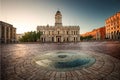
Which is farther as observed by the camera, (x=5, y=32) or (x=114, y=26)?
(x=114, y=26)

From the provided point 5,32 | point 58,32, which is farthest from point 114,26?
point 5,32

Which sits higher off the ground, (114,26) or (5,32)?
(114,26)

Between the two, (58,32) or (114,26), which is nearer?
(114,26)

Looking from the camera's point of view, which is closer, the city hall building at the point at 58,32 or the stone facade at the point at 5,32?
the stone facade at the point at 5,32

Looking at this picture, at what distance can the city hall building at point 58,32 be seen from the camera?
5700cm

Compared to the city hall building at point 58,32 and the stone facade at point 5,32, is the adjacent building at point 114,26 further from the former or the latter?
the stone facade at point 5,32

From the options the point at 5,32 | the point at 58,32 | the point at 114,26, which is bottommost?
the point at 5,32

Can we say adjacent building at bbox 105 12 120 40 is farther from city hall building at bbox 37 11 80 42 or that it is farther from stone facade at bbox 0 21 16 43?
stone facade at bbox 0 21 16 43

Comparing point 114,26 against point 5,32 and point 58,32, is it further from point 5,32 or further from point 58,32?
point 5,32

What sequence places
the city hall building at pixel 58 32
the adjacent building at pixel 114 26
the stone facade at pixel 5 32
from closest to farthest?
the stone facade at pixel 5 32
the adjacent building at pixel 114 26
the city hall building at pixel 58 32

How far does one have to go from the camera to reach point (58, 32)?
57.4 metres

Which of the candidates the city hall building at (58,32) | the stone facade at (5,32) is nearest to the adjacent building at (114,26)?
the city hall building at (58,32)

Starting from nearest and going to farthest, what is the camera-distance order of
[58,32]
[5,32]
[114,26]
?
1. [5,32]
2. [114,26]
3. [58,32]

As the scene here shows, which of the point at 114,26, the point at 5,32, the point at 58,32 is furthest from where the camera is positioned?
the point at 58,32
